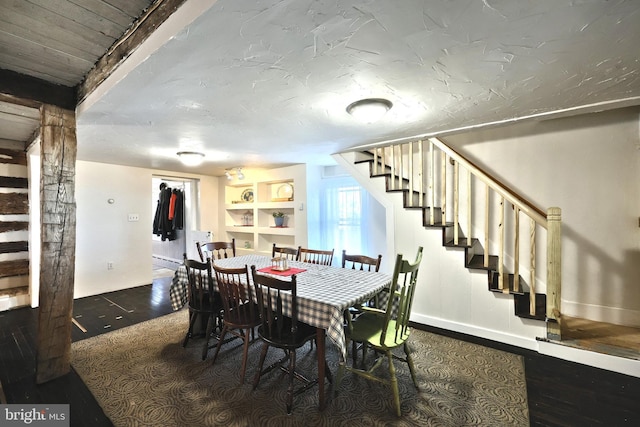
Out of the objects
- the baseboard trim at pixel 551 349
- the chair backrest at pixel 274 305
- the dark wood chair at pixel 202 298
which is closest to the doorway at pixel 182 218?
the dark wood chair at pixel 202 298

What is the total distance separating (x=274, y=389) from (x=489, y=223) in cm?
281

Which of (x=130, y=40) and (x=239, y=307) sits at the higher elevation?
(x=130, y=40)

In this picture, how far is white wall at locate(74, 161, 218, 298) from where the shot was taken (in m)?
4.12

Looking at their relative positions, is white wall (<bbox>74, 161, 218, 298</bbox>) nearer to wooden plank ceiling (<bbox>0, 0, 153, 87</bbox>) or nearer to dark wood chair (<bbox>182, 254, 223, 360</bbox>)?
dark wood chair (<bbox>182, 254, 223, 360</bbox>)

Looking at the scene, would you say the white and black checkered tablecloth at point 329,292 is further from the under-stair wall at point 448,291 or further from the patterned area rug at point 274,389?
the under-stair wall at point 448,291

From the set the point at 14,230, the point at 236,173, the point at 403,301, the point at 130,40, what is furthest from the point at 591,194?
the point at 14,230

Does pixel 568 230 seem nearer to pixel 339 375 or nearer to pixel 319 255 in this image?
pixel 319 255

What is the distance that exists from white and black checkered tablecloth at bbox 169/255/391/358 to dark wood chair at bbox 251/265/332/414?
0.12m

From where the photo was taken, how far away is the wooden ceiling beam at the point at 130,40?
4.01 ft

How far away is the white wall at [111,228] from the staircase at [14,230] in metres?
0.53

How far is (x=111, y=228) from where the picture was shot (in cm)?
439

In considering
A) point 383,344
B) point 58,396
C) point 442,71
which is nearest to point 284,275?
point 383,344

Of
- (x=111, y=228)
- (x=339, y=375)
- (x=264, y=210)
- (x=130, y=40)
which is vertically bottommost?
(x=339, y=375)

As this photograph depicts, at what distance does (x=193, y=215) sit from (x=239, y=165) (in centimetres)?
210
